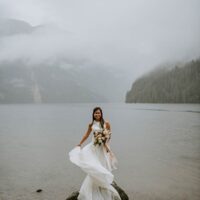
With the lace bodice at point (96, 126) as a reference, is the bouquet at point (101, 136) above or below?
below

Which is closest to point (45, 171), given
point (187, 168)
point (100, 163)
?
point (100, 163)

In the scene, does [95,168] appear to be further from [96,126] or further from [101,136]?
[96,126]

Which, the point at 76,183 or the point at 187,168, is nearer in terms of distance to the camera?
the point at 76,183

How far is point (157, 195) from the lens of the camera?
10281 millimetres

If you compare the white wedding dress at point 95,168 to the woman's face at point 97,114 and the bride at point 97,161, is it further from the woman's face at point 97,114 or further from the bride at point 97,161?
the woman's face at point 97,114

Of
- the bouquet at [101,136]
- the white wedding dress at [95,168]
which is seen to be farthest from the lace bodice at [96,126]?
the bouquet at [101,136]

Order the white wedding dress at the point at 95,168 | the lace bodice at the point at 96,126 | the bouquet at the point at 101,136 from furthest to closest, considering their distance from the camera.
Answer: the lace bodice at the point at 96,126 → the bouquet at the point at 101,136 → the white wedding dress at the point at 95,168

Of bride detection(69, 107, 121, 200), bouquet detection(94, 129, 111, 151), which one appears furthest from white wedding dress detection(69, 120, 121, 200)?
bouquet detection(94, 129, 111, 151)

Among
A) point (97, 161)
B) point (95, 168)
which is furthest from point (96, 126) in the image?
point (95, 168)

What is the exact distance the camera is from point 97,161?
7.17m

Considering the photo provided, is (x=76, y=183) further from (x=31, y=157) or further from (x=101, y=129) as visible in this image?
(x=31, y=157)

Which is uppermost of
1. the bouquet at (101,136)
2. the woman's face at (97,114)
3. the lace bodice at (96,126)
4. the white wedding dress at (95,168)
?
the woman's face at (97,114)

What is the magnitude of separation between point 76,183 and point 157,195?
4.12 metres

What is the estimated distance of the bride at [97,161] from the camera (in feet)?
22.7
